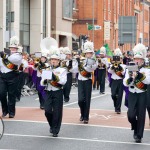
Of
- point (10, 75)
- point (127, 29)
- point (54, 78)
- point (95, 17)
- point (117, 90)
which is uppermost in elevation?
point (95, 17)

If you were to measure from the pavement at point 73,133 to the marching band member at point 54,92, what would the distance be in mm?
343

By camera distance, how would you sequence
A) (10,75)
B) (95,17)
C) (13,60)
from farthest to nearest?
1. (95,17)
2. (10,75)
3. (13,60)

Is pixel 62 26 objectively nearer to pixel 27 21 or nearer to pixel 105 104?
pixel 27 21

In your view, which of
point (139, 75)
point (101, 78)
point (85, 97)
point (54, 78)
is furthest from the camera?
point (101, 78)

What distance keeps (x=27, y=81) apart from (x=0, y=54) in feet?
33.0

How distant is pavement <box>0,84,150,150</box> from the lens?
1290 centimetres

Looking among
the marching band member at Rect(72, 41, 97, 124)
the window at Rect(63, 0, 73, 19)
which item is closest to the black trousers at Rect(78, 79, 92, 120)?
the marching band member at Rect(72, 41, 97, 124)

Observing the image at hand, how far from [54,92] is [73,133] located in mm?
1125

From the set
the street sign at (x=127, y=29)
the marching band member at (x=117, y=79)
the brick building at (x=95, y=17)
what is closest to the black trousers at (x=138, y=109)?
the marching band member at (x=117, y=79)

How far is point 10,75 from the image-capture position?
17.3 m

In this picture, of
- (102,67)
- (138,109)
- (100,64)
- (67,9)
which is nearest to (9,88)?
(138,109)

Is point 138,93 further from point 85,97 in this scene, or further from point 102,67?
point 102,67

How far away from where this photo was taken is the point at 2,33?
121 ft

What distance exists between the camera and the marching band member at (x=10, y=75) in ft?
56.3
